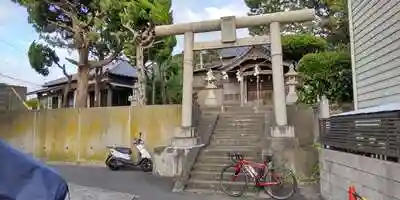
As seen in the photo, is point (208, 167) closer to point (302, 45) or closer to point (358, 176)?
point (358, 176)

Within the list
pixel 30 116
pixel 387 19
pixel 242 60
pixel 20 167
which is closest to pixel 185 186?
pixel 387 19

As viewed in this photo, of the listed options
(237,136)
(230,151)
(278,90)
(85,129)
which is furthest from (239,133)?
(85,129)

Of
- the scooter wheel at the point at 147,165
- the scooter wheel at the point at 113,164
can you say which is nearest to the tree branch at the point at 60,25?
the scooter wheel at the point at 113,164

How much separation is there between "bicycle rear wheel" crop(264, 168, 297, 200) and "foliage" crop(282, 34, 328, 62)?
45.3 feet

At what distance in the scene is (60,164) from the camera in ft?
52.0

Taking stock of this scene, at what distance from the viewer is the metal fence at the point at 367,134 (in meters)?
5.11

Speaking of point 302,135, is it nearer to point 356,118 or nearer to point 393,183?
point 356,118

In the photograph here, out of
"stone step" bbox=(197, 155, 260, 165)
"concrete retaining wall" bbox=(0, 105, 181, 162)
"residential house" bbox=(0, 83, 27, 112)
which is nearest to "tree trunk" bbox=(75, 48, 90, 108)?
"concrete retaining wall" bbox=(0, 105, 181, 162)

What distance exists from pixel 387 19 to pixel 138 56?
11.8 m

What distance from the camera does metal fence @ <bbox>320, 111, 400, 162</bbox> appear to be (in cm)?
511

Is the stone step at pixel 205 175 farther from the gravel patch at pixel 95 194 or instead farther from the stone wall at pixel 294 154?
the gravel patch at pixel 95 194

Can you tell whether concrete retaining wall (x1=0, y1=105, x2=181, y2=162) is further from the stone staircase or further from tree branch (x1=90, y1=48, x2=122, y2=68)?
tree branch (x1=90, y1=48, x2=122, y2=68)

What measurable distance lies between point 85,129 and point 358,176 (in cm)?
1220

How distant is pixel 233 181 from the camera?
31.8 ft
